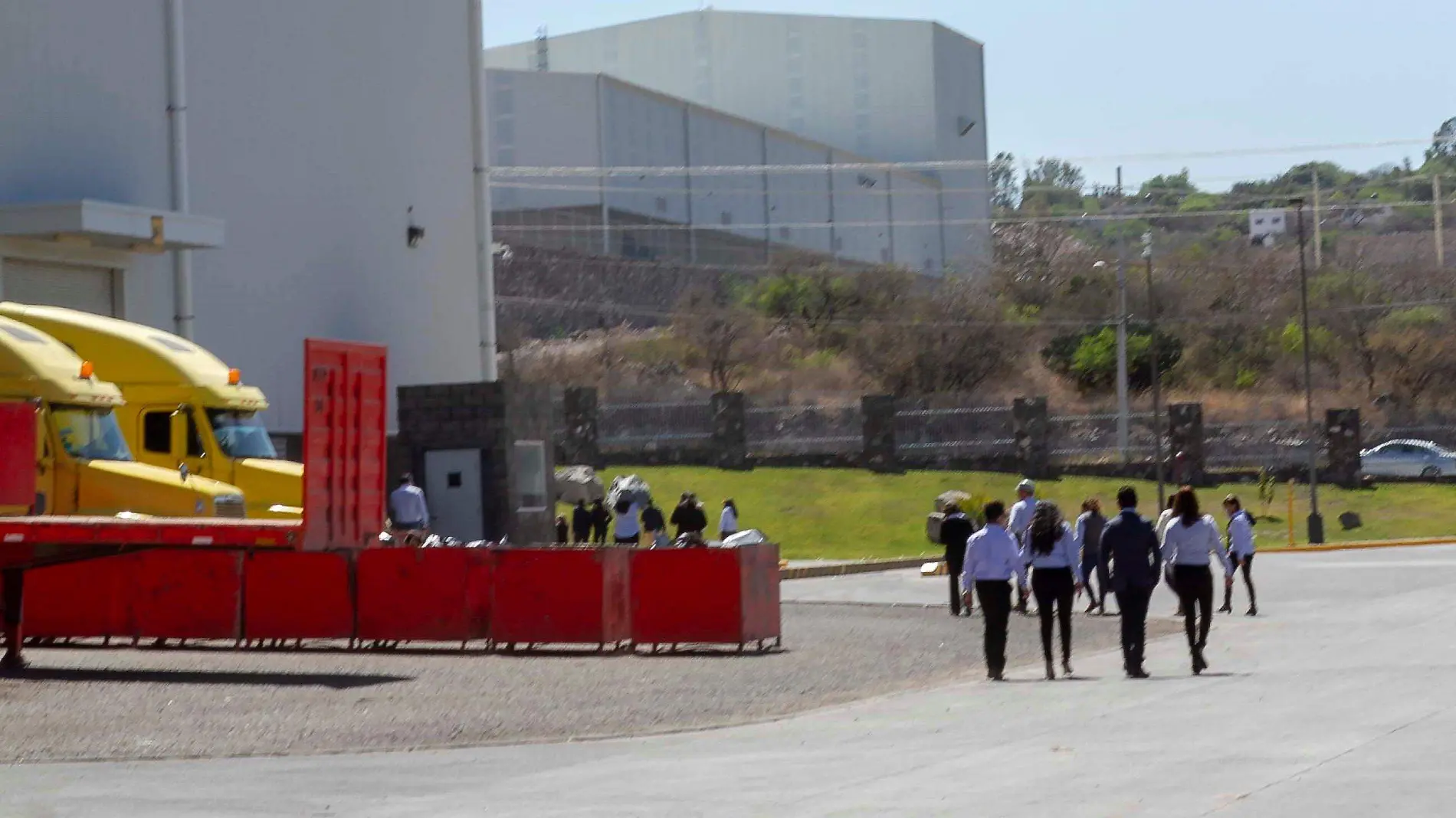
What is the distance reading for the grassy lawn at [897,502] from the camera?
165 ft

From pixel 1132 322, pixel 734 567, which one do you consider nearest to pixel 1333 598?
pixel 734 567

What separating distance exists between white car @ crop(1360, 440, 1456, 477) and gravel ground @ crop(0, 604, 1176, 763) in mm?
41644

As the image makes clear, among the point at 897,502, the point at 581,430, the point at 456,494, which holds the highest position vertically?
the point at 581,430

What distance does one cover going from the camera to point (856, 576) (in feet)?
122

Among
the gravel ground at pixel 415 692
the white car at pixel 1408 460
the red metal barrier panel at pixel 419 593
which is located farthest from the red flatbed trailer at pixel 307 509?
the white car at pixel 1408 460

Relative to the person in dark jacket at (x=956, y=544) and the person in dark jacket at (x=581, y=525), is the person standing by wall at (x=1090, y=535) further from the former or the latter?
the person in dark jacket at (x=581, y=525)

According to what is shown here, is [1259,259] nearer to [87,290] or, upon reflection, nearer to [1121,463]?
[1121,463]

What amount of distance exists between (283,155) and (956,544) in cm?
1447

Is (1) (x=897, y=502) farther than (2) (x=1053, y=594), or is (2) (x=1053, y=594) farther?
(1) (x=897, y=502)

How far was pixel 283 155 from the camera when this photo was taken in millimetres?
32844

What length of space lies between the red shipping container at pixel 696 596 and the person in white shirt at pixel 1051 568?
3.65 meters

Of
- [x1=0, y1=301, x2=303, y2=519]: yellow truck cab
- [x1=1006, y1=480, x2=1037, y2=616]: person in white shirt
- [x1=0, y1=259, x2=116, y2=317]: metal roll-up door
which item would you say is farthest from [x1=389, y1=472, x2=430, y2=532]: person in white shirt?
[x1=1006, y1=480, x2=1037, y2=616]: person in white shirt

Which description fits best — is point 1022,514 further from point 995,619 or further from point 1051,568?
point 995,619

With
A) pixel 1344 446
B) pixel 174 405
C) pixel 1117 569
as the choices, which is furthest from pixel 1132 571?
pixel 1344 446
